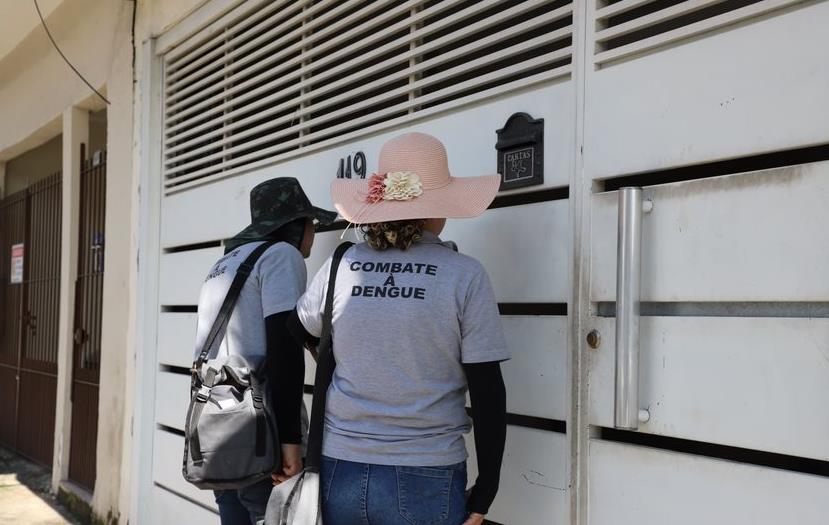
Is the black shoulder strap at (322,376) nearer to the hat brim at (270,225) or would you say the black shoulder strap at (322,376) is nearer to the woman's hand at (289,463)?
the woman's hand at (289,463)

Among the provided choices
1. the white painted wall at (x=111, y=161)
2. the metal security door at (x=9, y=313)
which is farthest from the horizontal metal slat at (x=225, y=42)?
the metal security door at (x=9, y=313)

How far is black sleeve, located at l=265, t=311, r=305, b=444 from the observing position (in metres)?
2.58

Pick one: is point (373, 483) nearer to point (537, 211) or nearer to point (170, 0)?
point (537, 211)

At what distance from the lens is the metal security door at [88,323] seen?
6070 mm

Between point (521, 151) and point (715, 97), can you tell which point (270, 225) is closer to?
point (521, 151)

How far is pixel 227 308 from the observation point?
2750 millimetres

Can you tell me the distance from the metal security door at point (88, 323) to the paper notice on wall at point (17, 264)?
2.14 m

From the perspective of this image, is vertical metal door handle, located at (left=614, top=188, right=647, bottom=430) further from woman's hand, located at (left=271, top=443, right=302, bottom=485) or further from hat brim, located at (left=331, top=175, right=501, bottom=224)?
woman's hand, located at (left=271, top=443, right=302, bottom=485)

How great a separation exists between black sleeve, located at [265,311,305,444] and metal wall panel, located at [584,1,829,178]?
3.69 ft

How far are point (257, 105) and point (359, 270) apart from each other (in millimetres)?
2283

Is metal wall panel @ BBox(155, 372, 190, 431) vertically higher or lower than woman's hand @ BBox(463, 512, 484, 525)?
lower

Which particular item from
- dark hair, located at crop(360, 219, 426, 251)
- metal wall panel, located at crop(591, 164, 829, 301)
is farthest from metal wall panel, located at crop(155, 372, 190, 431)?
metal wall panel, located at crop(591, 164, 829, 301)

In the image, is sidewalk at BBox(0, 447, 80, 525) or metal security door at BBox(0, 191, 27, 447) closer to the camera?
sidewalk at BBox(0, 447, 80, 525)

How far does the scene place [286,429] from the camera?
8.54 feet
